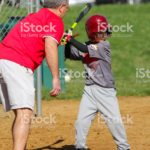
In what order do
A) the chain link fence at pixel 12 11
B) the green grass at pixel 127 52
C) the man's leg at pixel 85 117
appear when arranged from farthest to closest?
the green grass at pixel 127 52 < the chain link fence at pixel 12 11 < the man's leg at pixel 85 117

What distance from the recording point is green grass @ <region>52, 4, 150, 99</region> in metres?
12.1

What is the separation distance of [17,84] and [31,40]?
393mm

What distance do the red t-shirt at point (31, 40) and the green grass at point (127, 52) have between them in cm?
537

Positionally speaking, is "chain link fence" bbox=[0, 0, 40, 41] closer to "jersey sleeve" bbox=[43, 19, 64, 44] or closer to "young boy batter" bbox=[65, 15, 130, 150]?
"young boy batter" bbox=[65, 15, 130, 150]

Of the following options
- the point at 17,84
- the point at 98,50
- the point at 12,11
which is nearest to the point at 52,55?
the point at 17,84

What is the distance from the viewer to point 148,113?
31.2 feet

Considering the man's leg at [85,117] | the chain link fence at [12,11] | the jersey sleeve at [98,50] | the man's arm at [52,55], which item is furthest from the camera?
the chain link fence at [12,11]

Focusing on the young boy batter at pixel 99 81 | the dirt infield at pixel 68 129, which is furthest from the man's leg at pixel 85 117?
the dirt infield at pixel 68 129

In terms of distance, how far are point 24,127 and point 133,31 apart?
1523 cm

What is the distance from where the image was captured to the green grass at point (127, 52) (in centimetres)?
1215

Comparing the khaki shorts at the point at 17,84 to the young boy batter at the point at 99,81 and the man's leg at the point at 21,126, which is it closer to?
the man's leg at the point at 21,126

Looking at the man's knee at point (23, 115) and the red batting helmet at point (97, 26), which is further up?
the red batting helmet at point (97, 26)

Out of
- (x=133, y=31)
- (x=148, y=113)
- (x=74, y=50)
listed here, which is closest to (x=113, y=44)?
(x=133, y=31)

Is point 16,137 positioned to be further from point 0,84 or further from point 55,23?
point 55,23
